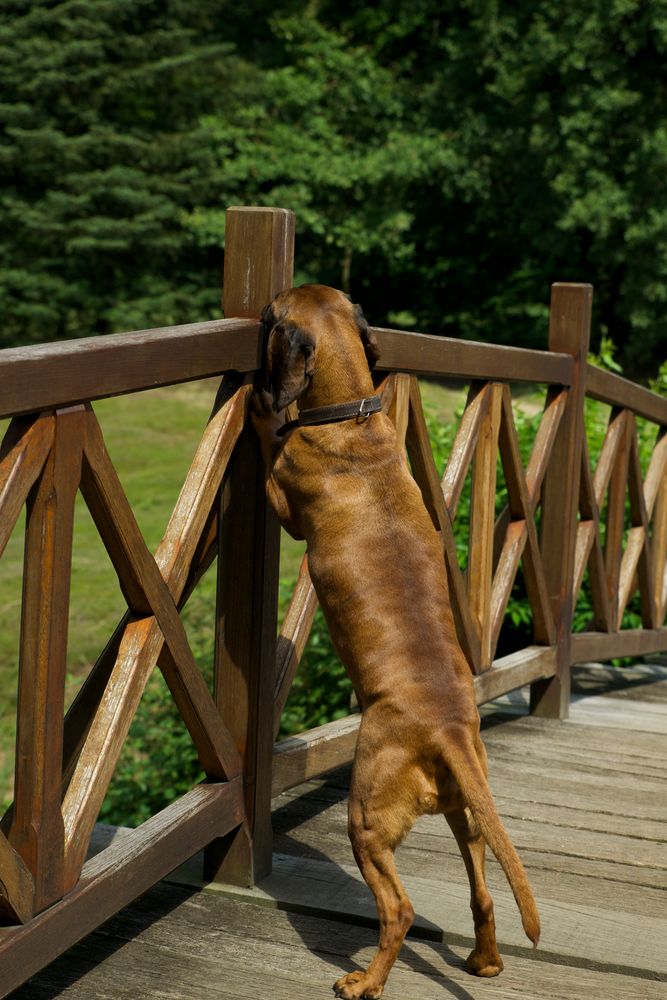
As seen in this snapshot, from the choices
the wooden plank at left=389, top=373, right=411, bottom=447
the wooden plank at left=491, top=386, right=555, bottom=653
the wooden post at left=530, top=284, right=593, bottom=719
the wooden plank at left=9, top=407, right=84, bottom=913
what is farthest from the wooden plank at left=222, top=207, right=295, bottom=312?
the wooden post at left=530, top=284, right=593, bottom=719

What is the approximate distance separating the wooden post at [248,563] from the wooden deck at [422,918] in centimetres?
21

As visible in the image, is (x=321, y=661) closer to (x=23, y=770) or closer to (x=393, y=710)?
(x=393, y=710)

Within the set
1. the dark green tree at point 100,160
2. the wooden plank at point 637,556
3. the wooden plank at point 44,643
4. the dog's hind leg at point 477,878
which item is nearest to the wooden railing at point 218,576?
the wooden plank at point 44,643

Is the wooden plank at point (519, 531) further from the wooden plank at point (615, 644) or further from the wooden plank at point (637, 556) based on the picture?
the wooden plank at point (637, 556)

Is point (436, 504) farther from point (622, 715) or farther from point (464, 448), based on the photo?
point (622, 715)

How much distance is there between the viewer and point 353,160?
23609mm

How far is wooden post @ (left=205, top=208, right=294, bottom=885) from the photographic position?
2.83 m

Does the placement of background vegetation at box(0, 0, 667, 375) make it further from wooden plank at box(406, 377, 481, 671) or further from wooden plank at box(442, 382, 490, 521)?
wooden plank at box(406, 377, 481, 671)

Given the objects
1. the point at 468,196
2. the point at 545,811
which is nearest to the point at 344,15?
the point at 468,196

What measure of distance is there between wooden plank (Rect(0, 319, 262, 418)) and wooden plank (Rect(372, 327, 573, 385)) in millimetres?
483

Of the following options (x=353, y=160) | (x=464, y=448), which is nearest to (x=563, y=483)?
(x=464, y=448)

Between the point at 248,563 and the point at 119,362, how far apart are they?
0.74 meters

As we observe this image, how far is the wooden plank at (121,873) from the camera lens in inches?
84.4

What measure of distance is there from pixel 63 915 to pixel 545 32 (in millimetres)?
21446
